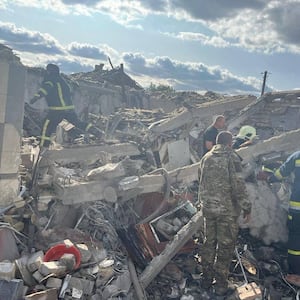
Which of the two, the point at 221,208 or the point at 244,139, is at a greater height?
the point at 244,139

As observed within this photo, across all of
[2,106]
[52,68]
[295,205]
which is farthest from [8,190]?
[52,68]

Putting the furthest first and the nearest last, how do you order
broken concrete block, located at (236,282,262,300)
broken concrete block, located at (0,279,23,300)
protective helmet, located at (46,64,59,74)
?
protective helmet, located at (46,64,59,74) < broken concrete block, located at (236,282,262,300) < broken concrete block, located at (0,279,23,300)

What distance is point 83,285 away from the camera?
4.03 m

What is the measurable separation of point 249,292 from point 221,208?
3.32 feet

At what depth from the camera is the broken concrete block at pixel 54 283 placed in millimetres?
3846

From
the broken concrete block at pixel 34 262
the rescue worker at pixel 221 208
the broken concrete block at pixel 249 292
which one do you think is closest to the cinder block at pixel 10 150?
the broken concrete block at pixel 34 262

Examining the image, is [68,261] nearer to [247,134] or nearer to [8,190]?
[8,190]

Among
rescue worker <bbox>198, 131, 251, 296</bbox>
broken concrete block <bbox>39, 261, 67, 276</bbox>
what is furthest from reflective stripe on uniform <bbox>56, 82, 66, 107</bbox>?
broken concrete block <bbox>39, 261, 67, 276</bbox>

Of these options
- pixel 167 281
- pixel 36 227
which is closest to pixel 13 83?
pixel 36 227

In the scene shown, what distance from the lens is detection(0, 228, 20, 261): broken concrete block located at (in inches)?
167

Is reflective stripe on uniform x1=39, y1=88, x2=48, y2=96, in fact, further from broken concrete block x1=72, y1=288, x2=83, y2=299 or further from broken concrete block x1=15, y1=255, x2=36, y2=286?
broken concrete block x1=72, y1=288, x2=83, y2=299

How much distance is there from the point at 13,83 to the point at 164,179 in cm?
249

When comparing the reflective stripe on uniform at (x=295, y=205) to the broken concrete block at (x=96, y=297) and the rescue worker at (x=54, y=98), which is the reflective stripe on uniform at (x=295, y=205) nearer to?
the broken concrete block at (x=96, y=297)

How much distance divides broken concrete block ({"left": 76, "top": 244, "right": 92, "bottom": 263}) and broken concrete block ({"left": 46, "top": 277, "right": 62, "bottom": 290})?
463mm
